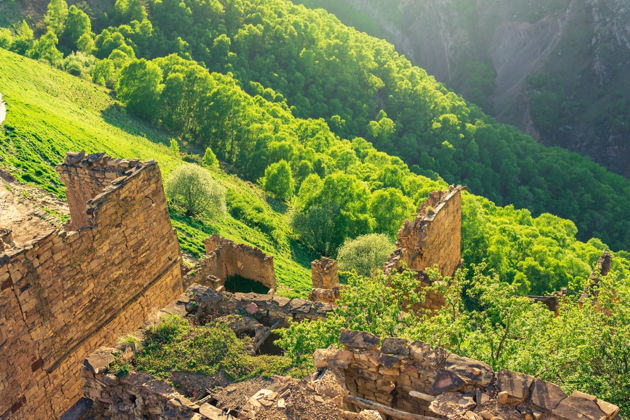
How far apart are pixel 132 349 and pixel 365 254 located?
28565mm

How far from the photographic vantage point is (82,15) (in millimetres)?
99500

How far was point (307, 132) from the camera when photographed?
8475 cm

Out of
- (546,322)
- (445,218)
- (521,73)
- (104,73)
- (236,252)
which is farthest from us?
(521,73)

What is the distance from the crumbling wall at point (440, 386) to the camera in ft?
33.9

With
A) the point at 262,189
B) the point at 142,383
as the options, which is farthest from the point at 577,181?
the point at 142,383

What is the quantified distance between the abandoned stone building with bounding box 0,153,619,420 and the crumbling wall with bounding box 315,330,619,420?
2 centimetres

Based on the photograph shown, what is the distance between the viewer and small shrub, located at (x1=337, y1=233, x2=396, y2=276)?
41.3 meters

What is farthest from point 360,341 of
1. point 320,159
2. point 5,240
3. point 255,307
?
point 320,159

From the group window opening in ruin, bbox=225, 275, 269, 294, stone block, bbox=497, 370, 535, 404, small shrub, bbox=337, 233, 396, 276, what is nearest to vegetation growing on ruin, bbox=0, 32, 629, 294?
small shrub, bbox=337, 233, 396, 276

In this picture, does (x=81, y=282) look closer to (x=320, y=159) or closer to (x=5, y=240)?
(x=5, y=240)

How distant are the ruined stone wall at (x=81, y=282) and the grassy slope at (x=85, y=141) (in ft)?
52.7

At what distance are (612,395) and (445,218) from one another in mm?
16252

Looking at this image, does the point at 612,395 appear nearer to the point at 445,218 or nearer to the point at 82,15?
the point at 445,218

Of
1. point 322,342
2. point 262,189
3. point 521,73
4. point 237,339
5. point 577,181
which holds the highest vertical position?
point 521,73
